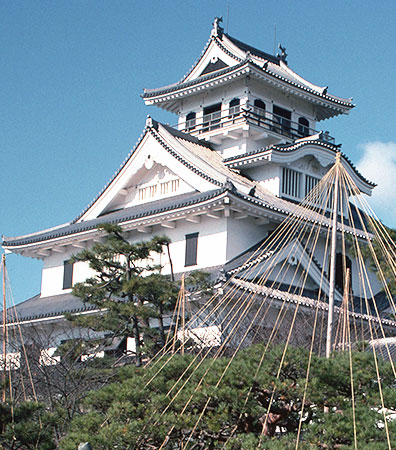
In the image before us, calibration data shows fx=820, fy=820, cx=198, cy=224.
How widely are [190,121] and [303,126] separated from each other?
15.1ft

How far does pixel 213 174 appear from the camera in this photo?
26.2 meters

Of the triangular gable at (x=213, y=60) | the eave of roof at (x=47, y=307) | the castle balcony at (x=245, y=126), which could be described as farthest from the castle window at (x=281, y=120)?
the eave of roof at (x=47, y=307)

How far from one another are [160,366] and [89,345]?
24.9 feet

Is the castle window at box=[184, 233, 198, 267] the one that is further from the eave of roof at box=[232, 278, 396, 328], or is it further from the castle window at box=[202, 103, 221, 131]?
the castle window at box=[202, 103, 221, 131]

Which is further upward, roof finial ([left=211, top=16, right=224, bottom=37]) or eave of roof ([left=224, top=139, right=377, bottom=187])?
roof finial ([left=211, top=16, right=224, bottom=37])

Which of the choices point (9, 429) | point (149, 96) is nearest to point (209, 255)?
point (149, 96)

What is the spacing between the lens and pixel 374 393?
10227 mm

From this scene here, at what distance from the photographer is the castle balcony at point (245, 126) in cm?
3025

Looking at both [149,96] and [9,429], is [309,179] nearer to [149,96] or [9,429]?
[149,96]

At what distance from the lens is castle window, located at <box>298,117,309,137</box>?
1307 inches

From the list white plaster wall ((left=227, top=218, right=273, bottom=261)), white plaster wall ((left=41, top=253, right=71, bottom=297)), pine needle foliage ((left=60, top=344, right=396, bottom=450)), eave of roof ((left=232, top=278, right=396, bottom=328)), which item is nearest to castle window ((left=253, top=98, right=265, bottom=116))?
white plaster wall ((left=227, top=218, right=273, bottom=261))

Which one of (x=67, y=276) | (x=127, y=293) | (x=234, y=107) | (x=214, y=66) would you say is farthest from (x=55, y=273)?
(x=127, y=293)

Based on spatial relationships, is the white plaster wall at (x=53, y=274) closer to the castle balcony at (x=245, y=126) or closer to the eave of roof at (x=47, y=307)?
the eave of roof at (x=47, y=307)

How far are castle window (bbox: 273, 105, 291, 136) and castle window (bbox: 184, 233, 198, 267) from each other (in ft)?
23.0
